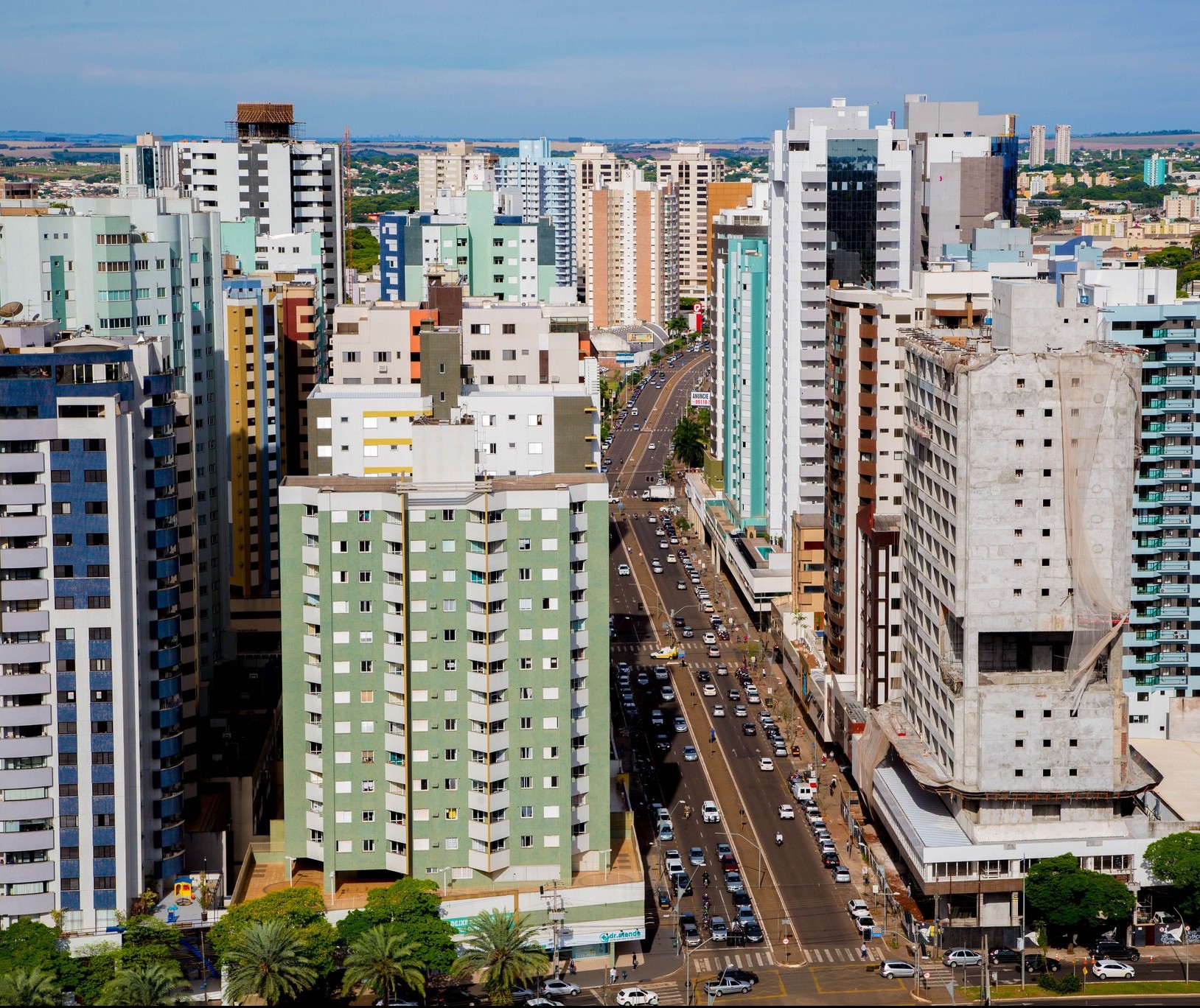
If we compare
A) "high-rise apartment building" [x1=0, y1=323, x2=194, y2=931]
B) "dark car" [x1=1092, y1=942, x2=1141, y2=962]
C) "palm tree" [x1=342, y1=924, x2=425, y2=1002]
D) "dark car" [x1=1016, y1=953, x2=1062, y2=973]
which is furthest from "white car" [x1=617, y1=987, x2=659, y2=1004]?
"high-rise apartment building" [x1=0, y1=323, x2=194, y2=931]

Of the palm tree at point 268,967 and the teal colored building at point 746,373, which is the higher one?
the teal colored building at point 746,373

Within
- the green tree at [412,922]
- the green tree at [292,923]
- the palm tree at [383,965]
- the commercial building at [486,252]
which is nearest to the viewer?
the palm tree at [383,965]

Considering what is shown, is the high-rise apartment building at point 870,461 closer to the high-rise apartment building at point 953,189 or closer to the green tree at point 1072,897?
the green tree at point 1072,897

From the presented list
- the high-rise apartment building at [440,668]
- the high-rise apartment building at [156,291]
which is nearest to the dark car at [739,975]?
the high-rise apartment building at [440,668]

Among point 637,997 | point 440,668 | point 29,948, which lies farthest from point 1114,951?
point 29,948

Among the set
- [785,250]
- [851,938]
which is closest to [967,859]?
[851,938]

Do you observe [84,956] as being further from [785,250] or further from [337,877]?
[785,250]

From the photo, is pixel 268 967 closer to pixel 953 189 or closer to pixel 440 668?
pixel 440 668
